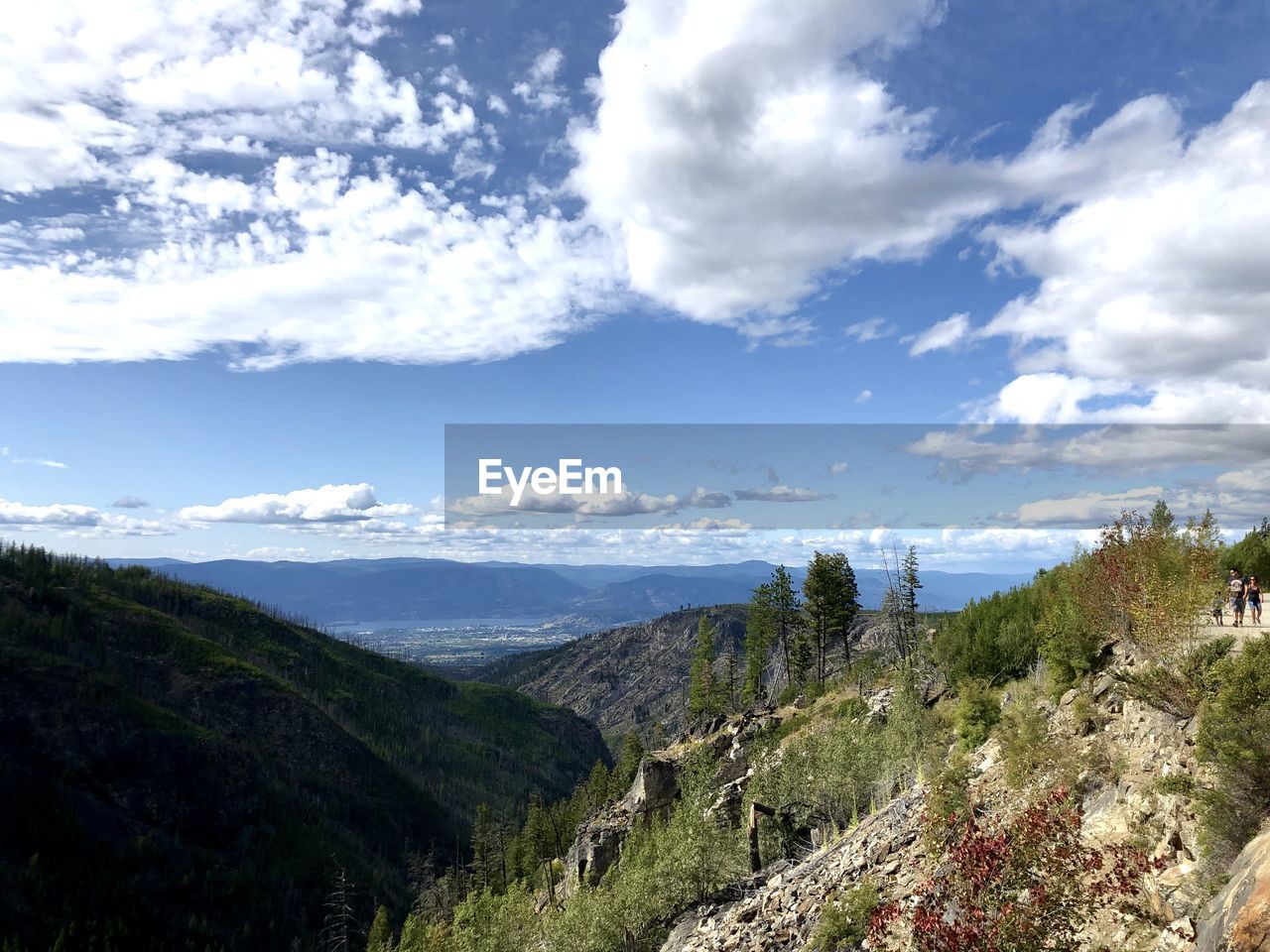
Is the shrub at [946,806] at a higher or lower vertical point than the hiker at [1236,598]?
lower

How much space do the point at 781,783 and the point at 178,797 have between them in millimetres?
191978

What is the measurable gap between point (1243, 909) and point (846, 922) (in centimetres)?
1270

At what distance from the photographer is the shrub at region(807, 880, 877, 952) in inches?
780

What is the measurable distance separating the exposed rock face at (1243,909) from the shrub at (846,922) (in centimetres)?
1025

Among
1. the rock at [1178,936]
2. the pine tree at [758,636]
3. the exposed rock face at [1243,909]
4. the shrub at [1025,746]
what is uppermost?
the exposed rock face at [1243,909]

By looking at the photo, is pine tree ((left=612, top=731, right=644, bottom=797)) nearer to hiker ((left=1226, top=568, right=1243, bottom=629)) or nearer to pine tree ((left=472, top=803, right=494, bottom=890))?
pine tree ((left=472, top=803, right=494, bottom=890))

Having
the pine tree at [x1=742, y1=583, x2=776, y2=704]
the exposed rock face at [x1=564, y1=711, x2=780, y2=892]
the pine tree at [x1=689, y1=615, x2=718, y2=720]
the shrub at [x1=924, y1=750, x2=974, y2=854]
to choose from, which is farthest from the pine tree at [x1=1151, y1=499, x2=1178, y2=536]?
the pine tree at [x1=689, y1=615, x2=718, y2=720]

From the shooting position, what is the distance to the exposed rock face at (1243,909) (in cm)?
955

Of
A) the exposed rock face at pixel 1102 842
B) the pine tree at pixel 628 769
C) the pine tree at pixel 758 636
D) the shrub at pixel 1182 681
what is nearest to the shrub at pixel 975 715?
the exposed rock face at pixel 1102 842

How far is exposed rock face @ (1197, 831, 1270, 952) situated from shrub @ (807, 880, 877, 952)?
10.2 metres

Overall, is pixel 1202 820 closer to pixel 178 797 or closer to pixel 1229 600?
pixel 1229 600

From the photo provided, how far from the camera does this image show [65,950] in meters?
129

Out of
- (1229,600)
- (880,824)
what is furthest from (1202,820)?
(1229,600)

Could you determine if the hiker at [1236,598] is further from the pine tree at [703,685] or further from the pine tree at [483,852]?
the pine tree at [483,852]
